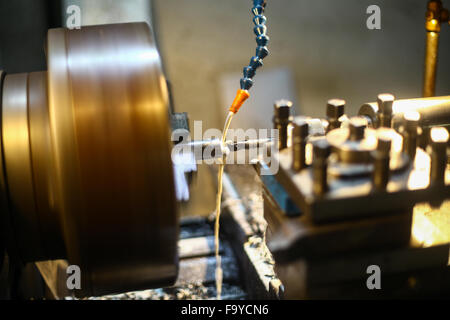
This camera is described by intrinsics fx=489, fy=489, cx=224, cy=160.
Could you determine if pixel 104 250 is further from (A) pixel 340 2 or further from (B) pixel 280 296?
(A) pixel 340 2

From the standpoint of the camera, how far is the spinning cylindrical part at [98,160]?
74 centimetres

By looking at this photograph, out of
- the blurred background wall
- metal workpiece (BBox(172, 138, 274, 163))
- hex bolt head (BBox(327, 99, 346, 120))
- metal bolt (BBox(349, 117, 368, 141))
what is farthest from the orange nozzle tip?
the blurred background wall

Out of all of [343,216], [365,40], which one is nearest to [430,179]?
[343,216]

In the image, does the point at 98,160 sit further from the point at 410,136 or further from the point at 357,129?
the point at 410,136

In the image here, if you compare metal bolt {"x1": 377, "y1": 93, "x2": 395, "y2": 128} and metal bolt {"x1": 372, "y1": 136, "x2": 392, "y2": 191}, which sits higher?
metal bolt {"x1": 377, "y1": 93, "x2": 395, "y2": 128}

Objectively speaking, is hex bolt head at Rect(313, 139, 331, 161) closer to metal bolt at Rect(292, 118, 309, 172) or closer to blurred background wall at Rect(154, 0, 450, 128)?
metal bolt at Rect(292, 118, 309, 172)

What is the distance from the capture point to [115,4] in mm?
2051

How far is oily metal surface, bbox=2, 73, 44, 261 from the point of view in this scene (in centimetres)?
83

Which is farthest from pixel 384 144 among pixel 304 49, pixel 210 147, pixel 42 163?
pixel 304 49

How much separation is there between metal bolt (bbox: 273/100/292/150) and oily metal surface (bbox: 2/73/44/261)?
1.42 feet

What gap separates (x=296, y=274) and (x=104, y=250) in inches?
12.5

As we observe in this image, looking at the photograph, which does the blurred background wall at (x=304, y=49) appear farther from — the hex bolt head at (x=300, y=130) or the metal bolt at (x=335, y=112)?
the hex bolt head at (x=300, y=130)

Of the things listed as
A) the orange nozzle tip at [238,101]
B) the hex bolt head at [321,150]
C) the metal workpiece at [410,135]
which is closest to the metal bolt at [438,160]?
the metal workpiece at [410,135]
